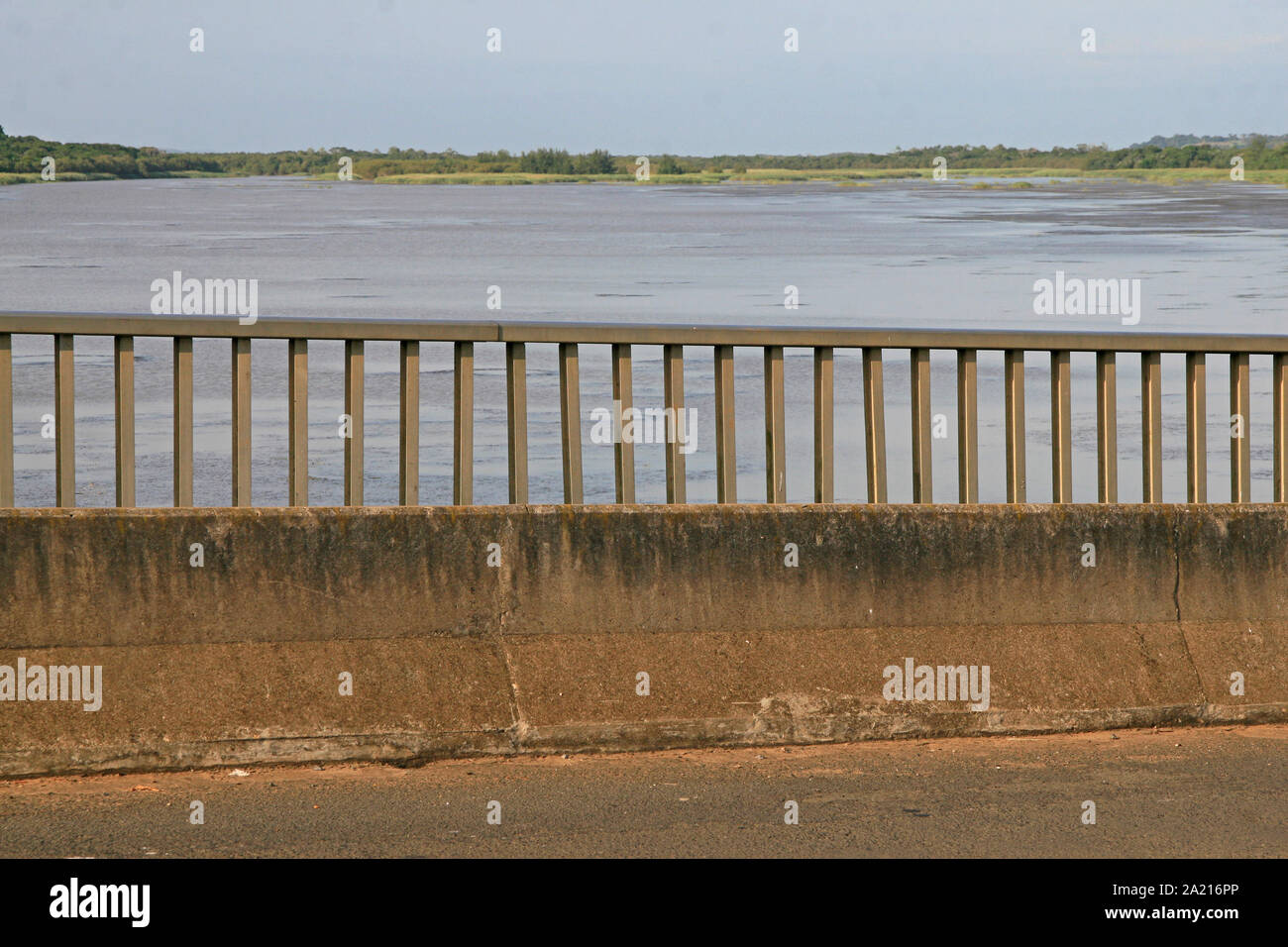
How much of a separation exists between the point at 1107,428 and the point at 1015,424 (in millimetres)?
403

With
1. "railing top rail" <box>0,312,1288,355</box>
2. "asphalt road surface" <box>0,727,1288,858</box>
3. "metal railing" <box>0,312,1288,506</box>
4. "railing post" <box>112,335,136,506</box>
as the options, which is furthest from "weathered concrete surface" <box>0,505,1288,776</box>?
"railing top rail" <box>0,312,1288,355</box>

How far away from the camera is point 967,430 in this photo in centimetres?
690

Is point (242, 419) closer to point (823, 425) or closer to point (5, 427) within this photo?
point (5, 427)

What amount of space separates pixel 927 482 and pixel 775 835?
1933 millimetres

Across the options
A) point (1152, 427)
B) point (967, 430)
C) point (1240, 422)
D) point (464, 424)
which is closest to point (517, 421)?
point (464, 424)

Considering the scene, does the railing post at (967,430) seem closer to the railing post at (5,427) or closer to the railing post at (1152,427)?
the railing post at (1152,427)

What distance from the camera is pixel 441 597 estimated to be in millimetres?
6285

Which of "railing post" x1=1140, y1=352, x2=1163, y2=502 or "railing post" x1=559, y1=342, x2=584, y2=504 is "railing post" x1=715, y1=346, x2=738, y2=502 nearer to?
"railing post" x1=559, y1=342, x2=584, y2=504

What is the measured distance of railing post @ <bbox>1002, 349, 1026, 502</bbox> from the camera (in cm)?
694

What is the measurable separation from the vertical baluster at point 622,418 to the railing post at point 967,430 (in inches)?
51.7

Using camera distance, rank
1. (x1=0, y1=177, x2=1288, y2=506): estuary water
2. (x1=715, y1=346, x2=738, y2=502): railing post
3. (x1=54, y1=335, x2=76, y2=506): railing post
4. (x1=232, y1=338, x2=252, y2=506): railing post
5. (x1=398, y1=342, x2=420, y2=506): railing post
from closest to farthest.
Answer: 1. (x1=54, y1=335, x2=76, y2=506): railing post
2. (x1=232, y1=338, x2=252, y2=506): railing post
3. (x1=398, y1=342, x2=420, y2=506): railing post
4. (x1=715, y1=346, x2=738, y2=502): railing post
5. (x1=0, y1=177, x2=1288, y2=506): estuary water

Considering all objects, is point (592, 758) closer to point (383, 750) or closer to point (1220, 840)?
point (383, 750)

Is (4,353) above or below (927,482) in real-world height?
above
